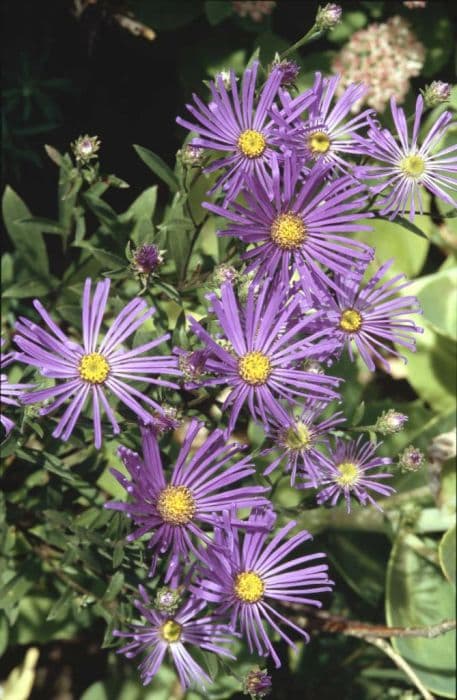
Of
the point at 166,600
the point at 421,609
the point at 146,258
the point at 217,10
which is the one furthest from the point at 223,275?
the point at 421,609

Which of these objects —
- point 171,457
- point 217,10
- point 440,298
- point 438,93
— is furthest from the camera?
point 440,298

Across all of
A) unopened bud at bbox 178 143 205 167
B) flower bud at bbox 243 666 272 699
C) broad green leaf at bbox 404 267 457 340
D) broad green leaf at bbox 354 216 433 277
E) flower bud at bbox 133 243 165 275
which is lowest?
flower bud at bbox 243 666 272 699

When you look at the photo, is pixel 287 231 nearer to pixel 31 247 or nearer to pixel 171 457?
pixel 171 457

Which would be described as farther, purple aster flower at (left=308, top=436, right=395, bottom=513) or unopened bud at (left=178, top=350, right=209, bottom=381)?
purple aster flower at (left=308, top=436, right=395, bottom=513)

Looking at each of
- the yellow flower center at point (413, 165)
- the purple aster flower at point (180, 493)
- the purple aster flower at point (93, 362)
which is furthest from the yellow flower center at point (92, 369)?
the yellow flower center at point (413, 165)

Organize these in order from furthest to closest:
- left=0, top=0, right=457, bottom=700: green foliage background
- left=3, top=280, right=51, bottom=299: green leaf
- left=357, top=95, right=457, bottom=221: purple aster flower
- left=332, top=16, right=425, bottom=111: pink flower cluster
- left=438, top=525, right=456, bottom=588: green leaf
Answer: left=332, top=16, right=425, bottom=111: pink flower cluster < left=438, top=525, right=456, bottom=588: green leaf < left=3, top=280, right=51, bottom=299: green leaf < left=0, top=0, right=457, bottom=700: green foliage background < left=357, top=95, right=457, bottom=221: purple aster flower

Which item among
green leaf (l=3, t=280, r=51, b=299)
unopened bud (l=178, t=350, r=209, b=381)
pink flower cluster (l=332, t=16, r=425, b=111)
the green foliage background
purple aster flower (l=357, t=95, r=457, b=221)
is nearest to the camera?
unopened bud (l=178, t=350, r=209, b=381)

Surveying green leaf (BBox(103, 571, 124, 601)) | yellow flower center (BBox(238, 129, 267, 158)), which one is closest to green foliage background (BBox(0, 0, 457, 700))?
green leaf (BBox(103, 571, 124, 601))

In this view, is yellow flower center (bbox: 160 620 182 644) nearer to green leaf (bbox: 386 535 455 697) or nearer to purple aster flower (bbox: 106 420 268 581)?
purple aster flower (bbox: 106 420 268 581)
